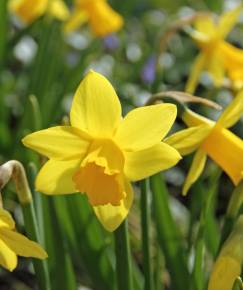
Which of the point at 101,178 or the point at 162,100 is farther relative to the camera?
the point at 162,100

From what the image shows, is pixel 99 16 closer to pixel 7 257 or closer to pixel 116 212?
pixel 116 212

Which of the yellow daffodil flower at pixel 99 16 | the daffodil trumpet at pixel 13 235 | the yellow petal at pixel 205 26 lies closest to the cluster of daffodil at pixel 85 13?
the yellow daffodil flower at pixel 99 16

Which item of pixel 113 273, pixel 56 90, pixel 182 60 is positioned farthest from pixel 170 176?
pixel 113 273

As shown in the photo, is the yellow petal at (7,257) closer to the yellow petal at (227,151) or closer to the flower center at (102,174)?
the flower center at (102,174)

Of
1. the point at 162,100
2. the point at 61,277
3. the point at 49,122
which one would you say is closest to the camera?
the point at 162,100

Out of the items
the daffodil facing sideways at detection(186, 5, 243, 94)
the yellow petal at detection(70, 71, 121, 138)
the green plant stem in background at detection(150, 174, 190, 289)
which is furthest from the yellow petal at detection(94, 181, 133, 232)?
the daffodil facing sideways at detection(186, 5, 243, 94)

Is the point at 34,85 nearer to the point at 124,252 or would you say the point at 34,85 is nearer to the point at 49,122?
the point at 49,122

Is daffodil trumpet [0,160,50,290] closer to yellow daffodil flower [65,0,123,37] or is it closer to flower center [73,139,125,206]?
flower center [73,139,125,206]
